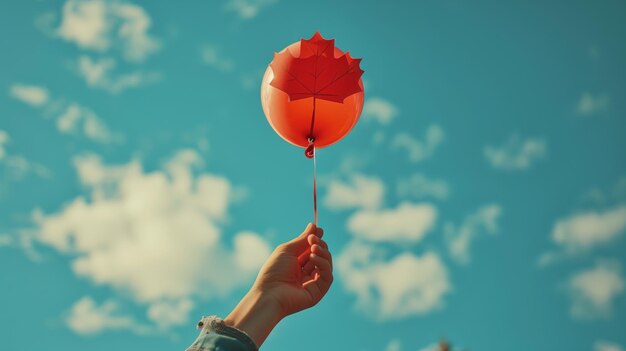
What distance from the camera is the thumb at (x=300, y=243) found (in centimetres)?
394

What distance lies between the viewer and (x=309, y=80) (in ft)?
18.0

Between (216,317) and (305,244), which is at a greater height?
(305,244)

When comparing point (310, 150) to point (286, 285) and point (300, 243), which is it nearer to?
point (300, 243)

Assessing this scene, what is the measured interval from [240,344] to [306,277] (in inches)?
44.2

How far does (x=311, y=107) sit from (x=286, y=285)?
2161 millimetres

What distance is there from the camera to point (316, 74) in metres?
5.50

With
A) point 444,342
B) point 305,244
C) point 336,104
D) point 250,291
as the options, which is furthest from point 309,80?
point 444,342

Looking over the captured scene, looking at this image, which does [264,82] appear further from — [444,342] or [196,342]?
[444,342]

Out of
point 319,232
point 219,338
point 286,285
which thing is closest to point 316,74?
point 319,232

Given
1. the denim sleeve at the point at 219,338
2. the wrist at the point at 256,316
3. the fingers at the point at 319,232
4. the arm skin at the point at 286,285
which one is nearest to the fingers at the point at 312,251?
the arm skin at the point at 286,285

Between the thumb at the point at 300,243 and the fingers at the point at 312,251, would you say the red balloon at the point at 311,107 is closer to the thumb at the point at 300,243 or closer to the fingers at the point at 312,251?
the thumb at the point at 300,243

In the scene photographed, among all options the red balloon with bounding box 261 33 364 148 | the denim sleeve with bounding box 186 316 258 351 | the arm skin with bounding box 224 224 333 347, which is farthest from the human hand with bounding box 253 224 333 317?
→ the red balloon with bounding box 261 33 364 148

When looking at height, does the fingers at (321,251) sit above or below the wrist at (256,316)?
above

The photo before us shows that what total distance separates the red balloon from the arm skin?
5.03 ft
